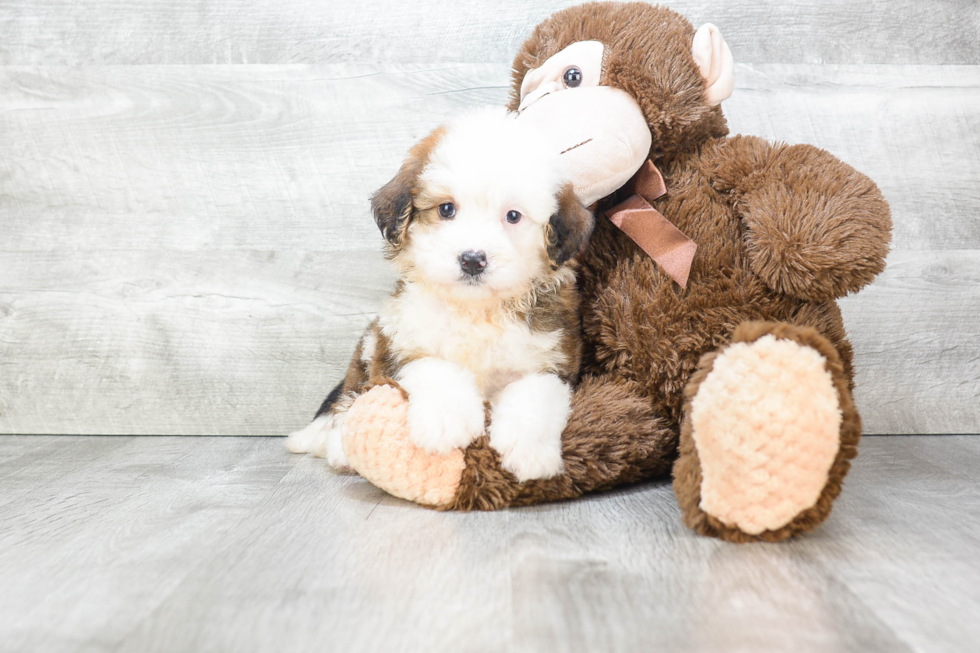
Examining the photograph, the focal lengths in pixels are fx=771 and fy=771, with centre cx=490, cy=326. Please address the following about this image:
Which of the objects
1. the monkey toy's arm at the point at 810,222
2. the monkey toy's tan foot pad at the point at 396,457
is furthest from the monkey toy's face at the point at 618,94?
the monkey toy's tan foot pad at the point at 396,457

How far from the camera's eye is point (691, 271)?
153 cm

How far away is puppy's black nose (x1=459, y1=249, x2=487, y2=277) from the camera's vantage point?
4.30 ft

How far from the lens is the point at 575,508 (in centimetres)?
140

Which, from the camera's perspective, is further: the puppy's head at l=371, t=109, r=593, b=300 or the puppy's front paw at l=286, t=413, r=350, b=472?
the puppy's front paw at l=286, t=413, r=350, b=472

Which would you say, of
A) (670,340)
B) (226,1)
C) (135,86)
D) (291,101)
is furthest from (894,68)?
(135,86)

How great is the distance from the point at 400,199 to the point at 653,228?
1.68ft

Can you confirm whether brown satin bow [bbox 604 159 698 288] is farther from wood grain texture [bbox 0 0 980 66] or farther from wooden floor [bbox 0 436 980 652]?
wood grain texture [bbox 0 0 980 66]

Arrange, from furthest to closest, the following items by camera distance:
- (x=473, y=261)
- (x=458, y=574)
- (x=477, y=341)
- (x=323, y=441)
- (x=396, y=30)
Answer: (x=396, y=30), (x=323, y=441), (x=477, y=341), (x=473, y=261), (x=458, y=574)

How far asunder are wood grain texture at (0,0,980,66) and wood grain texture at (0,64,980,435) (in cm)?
5

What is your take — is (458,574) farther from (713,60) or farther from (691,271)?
(713,60)

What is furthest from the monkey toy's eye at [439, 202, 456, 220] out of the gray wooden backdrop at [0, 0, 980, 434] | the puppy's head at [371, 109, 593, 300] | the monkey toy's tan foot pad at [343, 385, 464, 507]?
the gray wooden backdrop at [0, 0, 980, 434]

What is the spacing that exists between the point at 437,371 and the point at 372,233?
84 centimetres

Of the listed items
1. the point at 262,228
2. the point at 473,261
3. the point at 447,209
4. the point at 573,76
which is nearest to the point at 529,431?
the point at 473,261

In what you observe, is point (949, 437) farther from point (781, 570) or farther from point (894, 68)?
point (781, 570)
